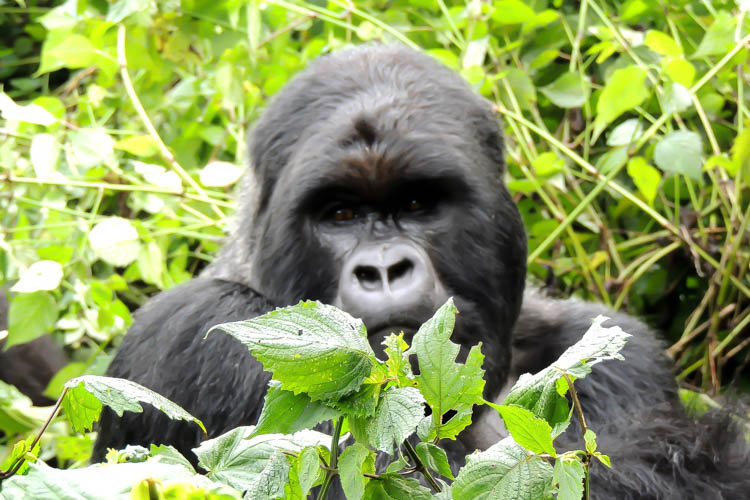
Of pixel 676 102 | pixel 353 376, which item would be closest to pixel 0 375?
pixel 676 102

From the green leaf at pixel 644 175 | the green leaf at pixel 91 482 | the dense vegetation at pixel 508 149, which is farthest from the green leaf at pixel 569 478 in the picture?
the green leaf at pixel 644 175

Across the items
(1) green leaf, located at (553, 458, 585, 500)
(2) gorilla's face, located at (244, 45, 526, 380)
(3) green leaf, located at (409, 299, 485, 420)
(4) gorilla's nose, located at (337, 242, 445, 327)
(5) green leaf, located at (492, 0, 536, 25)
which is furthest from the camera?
(5) green leaf, located at (492, 0, 536, 25)

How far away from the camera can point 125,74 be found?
13.2ft

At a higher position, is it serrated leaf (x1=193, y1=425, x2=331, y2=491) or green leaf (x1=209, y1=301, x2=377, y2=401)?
green leaf (x1=209, y1=301, x2=377, y2=401)

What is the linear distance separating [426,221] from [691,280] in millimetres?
1919

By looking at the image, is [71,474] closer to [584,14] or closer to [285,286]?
[285,286]

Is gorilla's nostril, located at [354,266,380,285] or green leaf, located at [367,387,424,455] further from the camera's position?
gorilla's nostril, located at [354,266,380,285]

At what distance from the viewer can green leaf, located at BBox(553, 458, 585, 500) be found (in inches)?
46.5

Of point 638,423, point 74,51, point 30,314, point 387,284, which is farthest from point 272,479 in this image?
point 74,51

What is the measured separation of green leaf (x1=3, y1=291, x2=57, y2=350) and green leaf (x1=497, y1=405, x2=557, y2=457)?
99.7 inches

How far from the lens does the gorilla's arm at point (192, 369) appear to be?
2814 mm

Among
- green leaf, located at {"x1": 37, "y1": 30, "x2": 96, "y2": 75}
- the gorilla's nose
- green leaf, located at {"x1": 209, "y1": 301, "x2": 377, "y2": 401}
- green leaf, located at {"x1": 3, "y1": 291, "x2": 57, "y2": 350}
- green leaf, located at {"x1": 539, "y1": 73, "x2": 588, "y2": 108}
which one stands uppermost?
green leaf, located at {"x1": 209, "y1": 301, "x2": 377, "y2": 401}

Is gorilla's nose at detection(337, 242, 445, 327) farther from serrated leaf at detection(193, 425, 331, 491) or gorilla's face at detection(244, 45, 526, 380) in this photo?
serrated leaf at detection(193, 425, 331, 491)

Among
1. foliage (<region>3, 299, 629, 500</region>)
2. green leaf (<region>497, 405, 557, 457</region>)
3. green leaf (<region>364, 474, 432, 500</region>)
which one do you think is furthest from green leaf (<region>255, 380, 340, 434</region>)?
green leaf (<region>497, 405, 557, 457</region>)
